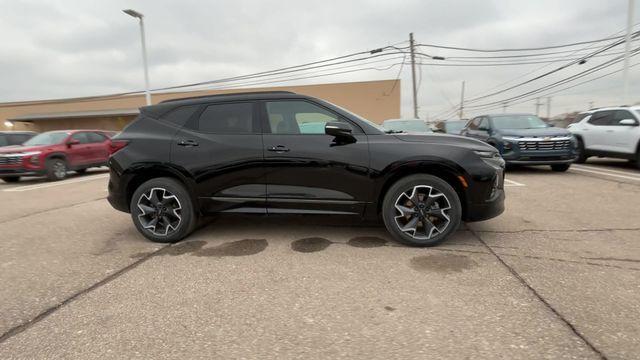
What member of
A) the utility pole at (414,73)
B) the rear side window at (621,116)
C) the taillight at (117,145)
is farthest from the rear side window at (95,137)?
the utility pole at (414,73)

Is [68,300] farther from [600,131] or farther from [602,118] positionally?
[602,118]

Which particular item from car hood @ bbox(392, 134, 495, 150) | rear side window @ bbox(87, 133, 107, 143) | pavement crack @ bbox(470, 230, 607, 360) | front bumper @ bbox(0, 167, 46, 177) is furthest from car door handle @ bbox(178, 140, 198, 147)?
rear side window @ bbox(87, 133, 107, 143)

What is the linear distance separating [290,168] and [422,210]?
4.89 ft

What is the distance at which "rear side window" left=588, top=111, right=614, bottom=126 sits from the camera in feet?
33.3

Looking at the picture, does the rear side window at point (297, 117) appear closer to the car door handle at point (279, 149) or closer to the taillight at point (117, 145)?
the car door handle at point (279, 149)

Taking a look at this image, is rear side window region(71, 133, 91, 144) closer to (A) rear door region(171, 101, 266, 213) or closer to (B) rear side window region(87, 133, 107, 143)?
(B) rear side window region(87, 133, 107, 143)

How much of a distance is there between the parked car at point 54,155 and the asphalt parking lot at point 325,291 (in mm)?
7097

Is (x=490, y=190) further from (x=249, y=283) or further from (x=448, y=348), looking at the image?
(x=249, y=283)

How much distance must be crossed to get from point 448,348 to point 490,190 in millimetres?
2128

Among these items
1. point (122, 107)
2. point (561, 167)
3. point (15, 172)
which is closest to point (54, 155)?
point (15, 172)

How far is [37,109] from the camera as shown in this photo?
3928 centimetres

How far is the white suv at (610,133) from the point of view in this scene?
922cm

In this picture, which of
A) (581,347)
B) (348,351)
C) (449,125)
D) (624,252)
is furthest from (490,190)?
(449,125)

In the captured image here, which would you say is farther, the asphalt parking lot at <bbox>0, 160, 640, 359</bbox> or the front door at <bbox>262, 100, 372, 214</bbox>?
the front door at <bbox>262, 100, 372, 214</bbox>
